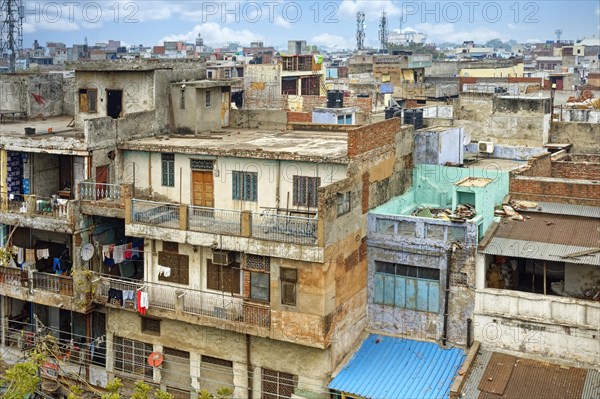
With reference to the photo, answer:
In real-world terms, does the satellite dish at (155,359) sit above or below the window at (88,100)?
below

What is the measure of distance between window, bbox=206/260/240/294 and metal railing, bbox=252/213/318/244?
81.6 inches

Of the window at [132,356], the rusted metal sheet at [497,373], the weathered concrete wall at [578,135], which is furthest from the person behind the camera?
the weathered concrete wall at [578,135]

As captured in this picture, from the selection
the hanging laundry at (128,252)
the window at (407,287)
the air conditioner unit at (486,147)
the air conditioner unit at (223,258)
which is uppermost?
the air conditioner unit at (486,147)

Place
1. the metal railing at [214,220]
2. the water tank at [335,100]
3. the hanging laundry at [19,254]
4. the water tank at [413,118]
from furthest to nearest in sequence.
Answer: the water tank at [335,100], the water tank at [413,118], the hanging laundry at [19,254], the metal railing at [214,220]

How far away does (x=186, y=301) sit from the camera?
25.5m

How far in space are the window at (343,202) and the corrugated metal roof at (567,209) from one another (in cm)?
731

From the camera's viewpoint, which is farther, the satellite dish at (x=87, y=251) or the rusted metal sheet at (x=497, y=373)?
the satellite dish at (x=87, y=251)

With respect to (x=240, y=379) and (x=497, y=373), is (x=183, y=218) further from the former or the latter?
(x=497, y=373)

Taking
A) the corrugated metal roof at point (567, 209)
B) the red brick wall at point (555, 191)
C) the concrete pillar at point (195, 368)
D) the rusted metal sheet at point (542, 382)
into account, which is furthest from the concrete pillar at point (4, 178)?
the corrugated metal roof at point (567, 209)

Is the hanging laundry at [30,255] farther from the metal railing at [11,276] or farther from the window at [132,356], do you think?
the window at [132,356]

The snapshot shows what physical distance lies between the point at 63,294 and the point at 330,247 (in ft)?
34.1

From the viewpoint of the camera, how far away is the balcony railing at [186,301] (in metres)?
24.1

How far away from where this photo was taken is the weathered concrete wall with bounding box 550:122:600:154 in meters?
39.1

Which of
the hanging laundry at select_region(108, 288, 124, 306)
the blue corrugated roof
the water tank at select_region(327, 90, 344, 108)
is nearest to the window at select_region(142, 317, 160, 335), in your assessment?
the hanging laundry at select_region(108, 288, 124, 306)
